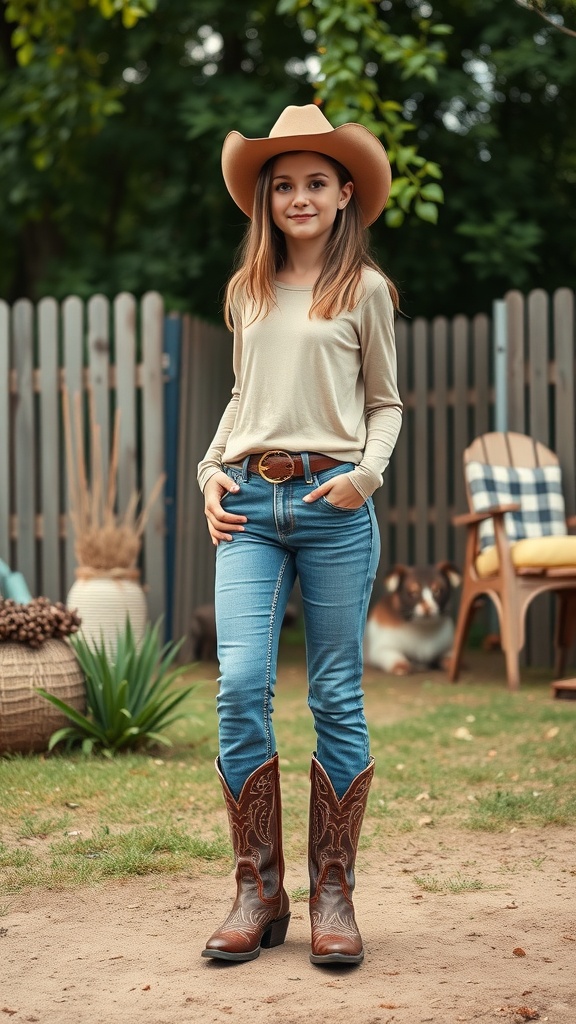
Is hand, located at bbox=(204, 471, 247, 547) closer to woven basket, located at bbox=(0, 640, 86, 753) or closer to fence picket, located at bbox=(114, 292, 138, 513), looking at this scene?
woven basket, located at bbox=(0, 640, 86, 753)

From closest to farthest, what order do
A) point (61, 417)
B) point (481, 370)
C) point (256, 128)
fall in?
point (61, 417)
point (481, 370)
point (256, 128)

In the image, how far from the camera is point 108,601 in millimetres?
6762

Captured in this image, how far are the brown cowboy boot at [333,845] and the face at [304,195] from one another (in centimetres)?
122

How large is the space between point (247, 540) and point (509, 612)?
3839 mm

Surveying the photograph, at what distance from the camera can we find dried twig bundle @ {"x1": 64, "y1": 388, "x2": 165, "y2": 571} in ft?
22.7

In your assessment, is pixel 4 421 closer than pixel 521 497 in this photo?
No

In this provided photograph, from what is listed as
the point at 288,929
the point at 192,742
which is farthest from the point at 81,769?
the point at 288,929

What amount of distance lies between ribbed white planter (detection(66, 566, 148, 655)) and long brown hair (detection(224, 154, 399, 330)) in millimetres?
4156

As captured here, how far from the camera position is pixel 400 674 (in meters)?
7.26

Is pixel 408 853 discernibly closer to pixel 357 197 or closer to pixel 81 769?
pixel 81 769

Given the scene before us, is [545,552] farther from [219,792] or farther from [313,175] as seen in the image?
[313,175]

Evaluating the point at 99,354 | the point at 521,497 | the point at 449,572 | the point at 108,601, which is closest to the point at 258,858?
the point at 108,601

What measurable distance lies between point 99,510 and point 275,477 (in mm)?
5105

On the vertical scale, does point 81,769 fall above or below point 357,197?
below
